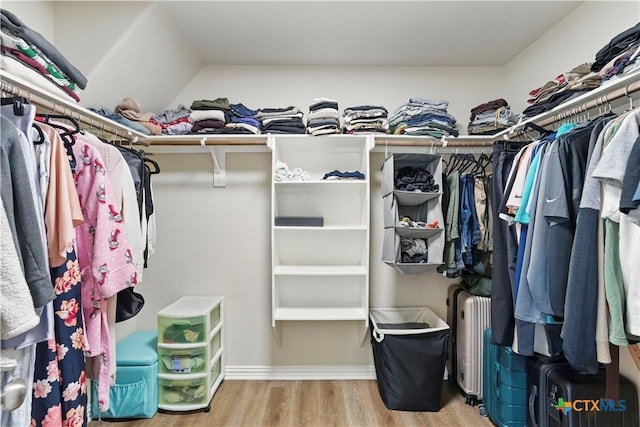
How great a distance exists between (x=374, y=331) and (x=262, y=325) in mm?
884

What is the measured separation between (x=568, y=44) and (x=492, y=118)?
1.76 ft

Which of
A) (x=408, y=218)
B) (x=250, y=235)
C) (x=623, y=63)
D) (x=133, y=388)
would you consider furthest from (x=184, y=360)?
(x=623, y=63)

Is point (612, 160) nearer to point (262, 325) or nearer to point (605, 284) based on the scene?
point (605, 284)

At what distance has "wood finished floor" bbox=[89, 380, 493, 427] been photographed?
82.7 inches

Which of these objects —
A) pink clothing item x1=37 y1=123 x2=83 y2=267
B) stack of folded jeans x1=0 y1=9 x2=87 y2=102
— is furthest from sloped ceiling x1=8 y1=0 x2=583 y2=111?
pink clothing item x1=37 y1=123 x2=83 y2=267

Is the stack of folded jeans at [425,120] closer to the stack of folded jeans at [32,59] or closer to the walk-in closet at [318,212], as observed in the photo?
the walk-in closet at [318,212]

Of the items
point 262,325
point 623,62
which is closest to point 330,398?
point 262,325

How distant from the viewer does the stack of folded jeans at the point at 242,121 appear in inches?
94.4

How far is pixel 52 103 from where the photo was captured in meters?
1.38

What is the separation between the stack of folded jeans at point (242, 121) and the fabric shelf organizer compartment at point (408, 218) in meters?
0.93

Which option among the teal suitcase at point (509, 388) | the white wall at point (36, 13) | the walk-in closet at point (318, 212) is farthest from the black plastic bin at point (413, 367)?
the white wall at point (36, 13)

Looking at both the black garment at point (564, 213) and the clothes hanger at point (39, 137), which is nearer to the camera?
the clothes hanger at point (39, 137)

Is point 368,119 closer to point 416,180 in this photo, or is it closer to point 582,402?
point 416,180

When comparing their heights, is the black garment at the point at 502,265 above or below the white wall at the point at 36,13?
below
